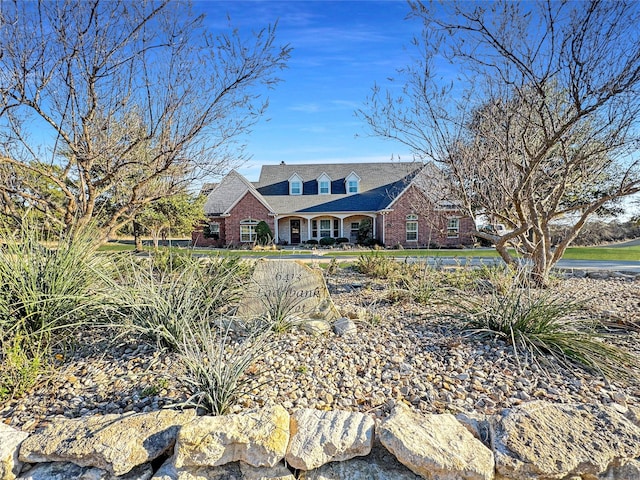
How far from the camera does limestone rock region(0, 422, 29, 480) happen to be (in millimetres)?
1781

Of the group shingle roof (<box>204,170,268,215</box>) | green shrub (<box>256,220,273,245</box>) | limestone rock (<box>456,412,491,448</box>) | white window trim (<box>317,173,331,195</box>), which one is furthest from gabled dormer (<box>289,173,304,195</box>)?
limestone rock (<box>456,412,491,448</box>)

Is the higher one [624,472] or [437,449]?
[437,449]

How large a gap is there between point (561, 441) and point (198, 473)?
180 centimetres

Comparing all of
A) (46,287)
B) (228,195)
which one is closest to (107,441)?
(46,287)

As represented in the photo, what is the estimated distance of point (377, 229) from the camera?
21906 mm

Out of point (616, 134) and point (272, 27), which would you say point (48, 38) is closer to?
point (272, 27)

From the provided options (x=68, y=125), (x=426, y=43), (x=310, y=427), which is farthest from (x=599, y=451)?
(x=68, y=125)

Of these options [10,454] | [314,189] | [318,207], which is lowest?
[10,454]

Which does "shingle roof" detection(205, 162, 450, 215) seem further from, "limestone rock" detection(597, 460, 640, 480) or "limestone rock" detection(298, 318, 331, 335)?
"limestone rock" detection(597, 460, 640, 480)

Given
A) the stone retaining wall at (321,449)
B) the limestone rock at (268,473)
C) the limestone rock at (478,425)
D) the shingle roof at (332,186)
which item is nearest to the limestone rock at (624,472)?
the stone retaining wall at (321,449)

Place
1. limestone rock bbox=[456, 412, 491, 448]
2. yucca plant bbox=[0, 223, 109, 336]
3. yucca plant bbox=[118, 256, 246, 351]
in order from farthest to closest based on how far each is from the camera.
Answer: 1. yucca plant bbox=[118, 256, 246, 351]
2. yucca plant bbox=[0, 223, 109, 336]
3. limestone rock bbox=[456, 412, 491, 448]

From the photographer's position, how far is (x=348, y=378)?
2531 millimetres

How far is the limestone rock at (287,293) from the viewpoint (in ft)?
12.1

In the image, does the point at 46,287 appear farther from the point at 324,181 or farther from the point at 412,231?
the point at 324,181
